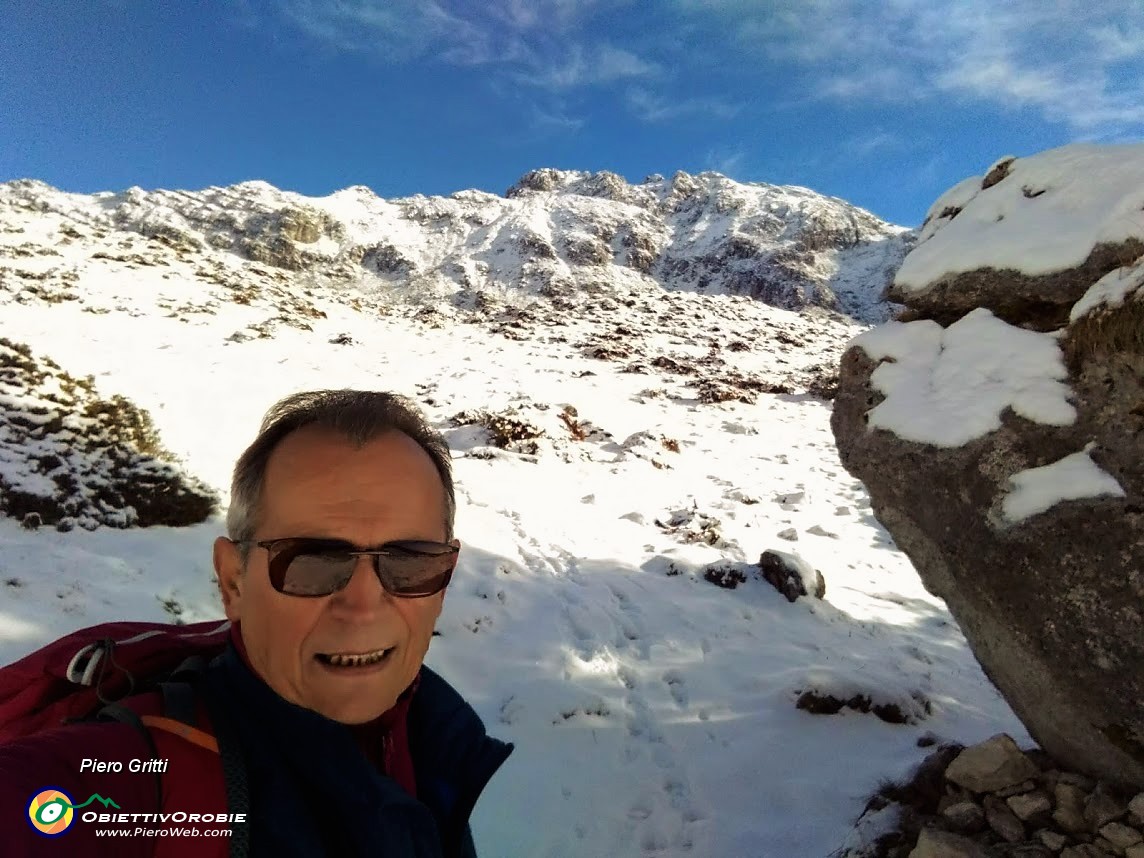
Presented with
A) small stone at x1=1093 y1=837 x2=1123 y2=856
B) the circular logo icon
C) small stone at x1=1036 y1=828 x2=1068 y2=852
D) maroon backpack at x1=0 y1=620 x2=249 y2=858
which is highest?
maroon backpack at x1=0 y1=620 x2=249 y2=858

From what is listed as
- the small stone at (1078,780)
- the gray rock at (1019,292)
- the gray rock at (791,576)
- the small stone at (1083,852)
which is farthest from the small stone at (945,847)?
the gray rock at (791,576)

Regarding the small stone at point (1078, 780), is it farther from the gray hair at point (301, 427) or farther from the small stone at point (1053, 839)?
the gray hair at point (301, 427)

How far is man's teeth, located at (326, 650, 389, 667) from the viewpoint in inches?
62.0

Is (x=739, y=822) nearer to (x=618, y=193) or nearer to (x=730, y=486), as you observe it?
(x=730, y=486)

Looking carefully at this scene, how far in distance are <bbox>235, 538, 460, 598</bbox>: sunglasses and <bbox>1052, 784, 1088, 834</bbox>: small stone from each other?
374cm

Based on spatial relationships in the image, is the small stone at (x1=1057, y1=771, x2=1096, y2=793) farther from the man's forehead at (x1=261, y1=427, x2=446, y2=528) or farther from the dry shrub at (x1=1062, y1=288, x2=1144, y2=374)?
the man's forehead at (x1=261, y1=427, x2=446, y2=528)

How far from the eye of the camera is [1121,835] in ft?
9.19

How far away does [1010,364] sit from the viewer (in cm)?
342

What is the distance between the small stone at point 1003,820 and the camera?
3.07m

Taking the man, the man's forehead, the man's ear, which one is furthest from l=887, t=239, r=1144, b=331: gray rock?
the man's ear

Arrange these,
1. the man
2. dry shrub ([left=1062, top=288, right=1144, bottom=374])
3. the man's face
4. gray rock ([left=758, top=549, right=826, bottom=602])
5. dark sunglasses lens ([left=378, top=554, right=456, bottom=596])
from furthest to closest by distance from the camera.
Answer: gray rock ([left=758, top=549, right=826, bottom=602]), dry shrub ([left=1062, top=288, right=1144, bottom=374]), dark sunglasses lens ([left=378, top=554, right=456, bottom=596]), the man's face, the man

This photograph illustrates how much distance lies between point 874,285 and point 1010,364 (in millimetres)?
74381

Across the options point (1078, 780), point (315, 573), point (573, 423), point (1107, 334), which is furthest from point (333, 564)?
point (573, 423)

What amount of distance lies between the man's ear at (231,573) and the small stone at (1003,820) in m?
3.99
